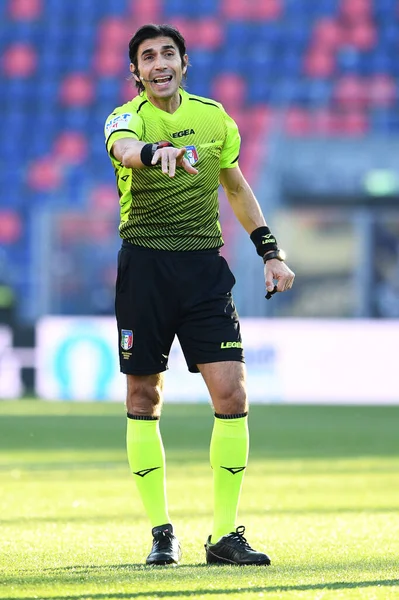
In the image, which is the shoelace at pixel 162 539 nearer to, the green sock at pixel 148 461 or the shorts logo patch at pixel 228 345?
the green sock at pixel 148 461

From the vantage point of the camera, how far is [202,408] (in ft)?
48.3

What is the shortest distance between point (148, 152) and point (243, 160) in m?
16.4

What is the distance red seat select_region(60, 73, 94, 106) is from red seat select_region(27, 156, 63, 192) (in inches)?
48.6

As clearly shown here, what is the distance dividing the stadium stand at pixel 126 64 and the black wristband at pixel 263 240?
608 inches

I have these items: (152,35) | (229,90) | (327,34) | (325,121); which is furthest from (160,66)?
(327,34)

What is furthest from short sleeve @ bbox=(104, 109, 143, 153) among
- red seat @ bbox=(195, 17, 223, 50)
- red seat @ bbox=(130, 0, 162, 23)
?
red seat @ bbox=(130, 0, 162, 23)

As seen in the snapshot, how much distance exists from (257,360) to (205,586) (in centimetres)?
1166

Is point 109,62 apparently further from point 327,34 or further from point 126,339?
point 126,339

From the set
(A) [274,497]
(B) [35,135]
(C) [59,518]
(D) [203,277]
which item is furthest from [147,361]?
(B) [35,135]

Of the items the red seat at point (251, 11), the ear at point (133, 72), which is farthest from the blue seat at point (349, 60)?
the ear at point (133, 72)

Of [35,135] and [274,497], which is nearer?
[274,497]

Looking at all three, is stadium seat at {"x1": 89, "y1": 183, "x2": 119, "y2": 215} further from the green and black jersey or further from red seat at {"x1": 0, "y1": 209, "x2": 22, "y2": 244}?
the green and black jersey

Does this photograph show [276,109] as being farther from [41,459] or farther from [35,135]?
[41,459]

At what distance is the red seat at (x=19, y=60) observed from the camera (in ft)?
72.0
